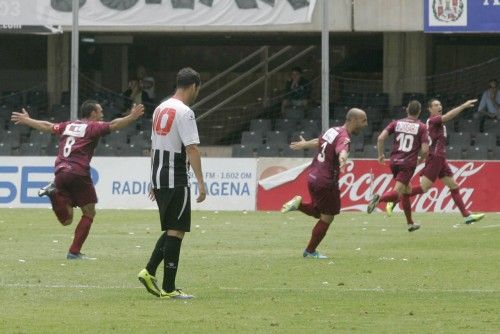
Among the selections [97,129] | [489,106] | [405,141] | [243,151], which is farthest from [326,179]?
[489,106]

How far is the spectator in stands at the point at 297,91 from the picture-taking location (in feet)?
118

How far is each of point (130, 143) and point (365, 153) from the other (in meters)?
5.83

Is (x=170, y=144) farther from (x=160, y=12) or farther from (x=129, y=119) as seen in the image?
(x=160, y=12)

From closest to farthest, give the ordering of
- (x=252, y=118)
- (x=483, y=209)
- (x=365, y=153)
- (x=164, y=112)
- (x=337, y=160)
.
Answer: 1. (x=164, y=112)
2. (x=337, y=160)
3. (x=483, y=209)
4. (x=365, y=153)
5. (x=252, y=118)

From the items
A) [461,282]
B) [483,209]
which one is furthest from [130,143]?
[461,282]

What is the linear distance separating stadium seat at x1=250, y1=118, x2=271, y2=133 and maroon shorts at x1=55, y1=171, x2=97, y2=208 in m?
17.2

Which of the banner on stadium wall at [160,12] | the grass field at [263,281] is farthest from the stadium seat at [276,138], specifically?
the grass field at [263,281]

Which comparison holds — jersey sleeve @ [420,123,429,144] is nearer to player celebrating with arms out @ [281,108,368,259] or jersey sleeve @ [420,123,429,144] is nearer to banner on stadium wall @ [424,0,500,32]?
player celebrating with arms out @ [281,108,368,259]

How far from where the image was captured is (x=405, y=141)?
2253 centimetres

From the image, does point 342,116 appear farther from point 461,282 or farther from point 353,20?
point 461,282

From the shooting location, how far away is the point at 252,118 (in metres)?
37.4

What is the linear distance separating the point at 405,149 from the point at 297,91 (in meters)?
13.5

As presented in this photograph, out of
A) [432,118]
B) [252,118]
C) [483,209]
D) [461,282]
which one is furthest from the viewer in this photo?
[252,118]

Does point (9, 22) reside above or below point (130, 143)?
above
